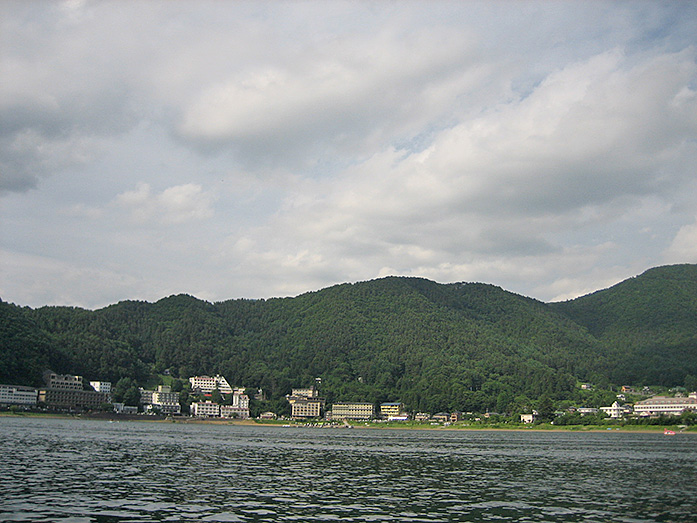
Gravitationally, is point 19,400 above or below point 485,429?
above

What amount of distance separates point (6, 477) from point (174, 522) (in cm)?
1769

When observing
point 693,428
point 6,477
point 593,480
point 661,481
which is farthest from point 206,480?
point 693,428

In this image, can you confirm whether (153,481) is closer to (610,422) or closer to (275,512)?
(275,512)

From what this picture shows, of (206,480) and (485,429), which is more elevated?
(206,480)

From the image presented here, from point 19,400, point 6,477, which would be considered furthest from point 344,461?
point 19,400

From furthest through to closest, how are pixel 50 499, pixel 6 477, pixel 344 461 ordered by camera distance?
pixel 344 461 → pixel 6 477 → pixel 50 499

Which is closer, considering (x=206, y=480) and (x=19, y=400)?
(x=206, y=480)

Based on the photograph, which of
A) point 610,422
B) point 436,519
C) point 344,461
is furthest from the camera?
point 610,422

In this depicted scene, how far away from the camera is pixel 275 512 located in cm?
2862

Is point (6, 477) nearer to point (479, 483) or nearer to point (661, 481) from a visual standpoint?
point (479, 483)

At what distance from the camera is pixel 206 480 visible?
40.1 metres

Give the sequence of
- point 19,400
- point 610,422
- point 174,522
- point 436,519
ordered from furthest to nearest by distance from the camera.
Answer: point 19,400, point 610,422, point 436,519, point 174,522

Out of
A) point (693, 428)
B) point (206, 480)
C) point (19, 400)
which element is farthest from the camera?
point (19, 400)

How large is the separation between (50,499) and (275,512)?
11.0 m
